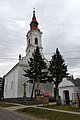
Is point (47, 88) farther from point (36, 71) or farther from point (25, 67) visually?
point (36, 71)

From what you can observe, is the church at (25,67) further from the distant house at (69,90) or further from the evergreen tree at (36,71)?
the distant house at (69,90)

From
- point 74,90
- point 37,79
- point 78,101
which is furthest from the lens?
point 37,79

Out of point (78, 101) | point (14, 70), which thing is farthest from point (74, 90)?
point (14, 70)

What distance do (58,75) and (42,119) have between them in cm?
2943

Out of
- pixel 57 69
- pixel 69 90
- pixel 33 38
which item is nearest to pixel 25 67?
pixel 33 38

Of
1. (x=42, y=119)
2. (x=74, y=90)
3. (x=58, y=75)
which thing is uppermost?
(x=58, y=75)

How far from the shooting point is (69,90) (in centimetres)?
2978

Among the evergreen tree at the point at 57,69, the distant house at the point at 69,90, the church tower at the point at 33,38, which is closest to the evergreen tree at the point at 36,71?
the evergreen tree at the point at 57,69

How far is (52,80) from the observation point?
44938mm

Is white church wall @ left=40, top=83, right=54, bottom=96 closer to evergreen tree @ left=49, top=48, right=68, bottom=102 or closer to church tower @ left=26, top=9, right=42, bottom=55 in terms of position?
evergreen tree @ left=49, top=48, right=68, bottom=102

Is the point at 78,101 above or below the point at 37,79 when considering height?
below

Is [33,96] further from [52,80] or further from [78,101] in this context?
[78,101]

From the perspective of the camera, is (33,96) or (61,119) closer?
(61,119)

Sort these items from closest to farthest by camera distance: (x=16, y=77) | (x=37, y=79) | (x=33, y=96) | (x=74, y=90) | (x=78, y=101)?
(x=78, y=101) → (x=74, y=90) → (x=37, y=79) → (x=33, y=96) → (x=16, y=77)
